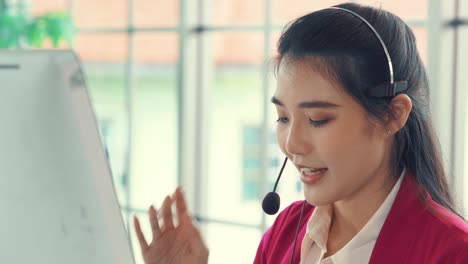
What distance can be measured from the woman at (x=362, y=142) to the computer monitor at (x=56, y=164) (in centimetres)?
38

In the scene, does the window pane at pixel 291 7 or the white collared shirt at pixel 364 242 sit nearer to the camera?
the white collared shirt at pixel 364 242

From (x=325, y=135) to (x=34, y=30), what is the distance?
2456 mm

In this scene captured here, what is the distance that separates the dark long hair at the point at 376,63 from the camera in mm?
1293

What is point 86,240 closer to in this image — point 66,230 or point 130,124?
point 66,230

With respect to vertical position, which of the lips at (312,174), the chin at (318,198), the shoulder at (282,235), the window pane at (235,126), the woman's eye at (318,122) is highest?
the woman's eye at (318,122)

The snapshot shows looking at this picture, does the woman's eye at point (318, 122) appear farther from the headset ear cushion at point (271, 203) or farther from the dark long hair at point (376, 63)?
the headset ear cushion at point (271, 203)

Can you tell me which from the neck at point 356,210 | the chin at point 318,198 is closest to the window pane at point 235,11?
the neck at point 356,210

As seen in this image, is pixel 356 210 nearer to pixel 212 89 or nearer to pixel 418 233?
pixel 418 233

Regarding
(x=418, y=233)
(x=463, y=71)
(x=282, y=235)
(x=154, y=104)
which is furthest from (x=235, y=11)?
(x=418, y=233)

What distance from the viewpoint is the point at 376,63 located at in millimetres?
1297

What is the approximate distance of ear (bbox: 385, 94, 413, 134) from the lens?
1300 mm

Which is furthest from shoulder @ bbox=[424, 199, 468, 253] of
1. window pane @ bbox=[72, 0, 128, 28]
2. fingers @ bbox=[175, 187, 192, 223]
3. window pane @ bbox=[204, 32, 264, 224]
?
window pane @ bbox=[204, 32, 264, 224]

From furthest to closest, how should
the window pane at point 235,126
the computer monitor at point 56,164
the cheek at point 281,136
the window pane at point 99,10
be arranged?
1. the window pane at point 235,126
2. the window pane at point 99,10
3. the cheek at point 281,136
4. the computer monitor at point 56,164

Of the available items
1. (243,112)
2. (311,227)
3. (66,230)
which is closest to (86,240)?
(66,230)
